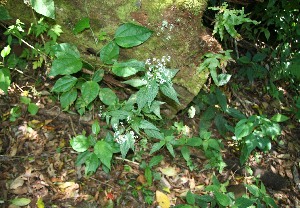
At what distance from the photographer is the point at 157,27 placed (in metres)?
2.98

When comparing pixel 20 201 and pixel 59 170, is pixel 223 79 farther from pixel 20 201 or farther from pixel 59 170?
pixel 20 201

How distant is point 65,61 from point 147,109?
795mm

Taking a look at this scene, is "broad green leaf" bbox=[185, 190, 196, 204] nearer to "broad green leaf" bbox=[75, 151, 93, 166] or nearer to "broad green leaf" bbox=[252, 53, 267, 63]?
"broad green leaf" bbox=[75, 151, 93, 166]

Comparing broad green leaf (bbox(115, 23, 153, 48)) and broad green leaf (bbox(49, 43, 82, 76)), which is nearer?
broad green leaf (bbox(49, 43, 82, 76))

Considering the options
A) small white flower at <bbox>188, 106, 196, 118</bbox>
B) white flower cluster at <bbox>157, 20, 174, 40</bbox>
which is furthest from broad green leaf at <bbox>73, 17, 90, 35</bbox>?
small white flower at <bbox>188, 106, 196, 118</bbox>

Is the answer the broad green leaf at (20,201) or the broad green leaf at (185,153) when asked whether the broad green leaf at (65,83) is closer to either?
the broad green leaf at (20,201)

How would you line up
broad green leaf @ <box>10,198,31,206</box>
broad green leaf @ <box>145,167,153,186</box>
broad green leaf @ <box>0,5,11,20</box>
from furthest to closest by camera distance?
broad green leaf @ <box>145,167,153,186</box> < broad green leaf @ <box>0,5,11,20</box> < broad green leaf @ <box>10,198,31,206</box>

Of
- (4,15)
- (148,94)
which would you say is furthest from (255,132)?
(4,15)

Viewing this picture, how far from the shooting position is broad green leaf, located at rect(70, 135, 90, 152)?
2762mm

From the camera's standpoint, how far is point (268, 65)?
14.8ft

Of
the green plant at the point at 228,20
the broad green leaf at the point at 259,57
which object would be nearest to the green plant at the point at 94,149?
the green plant at the point at 228,20

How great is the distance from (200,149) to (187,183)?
402 millimetres

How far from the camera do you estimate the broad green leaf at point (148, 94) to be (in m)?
2.56

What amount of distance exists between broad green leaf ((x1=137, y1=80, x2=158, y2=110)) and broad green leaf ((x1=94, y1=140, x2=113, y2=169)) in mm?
462
